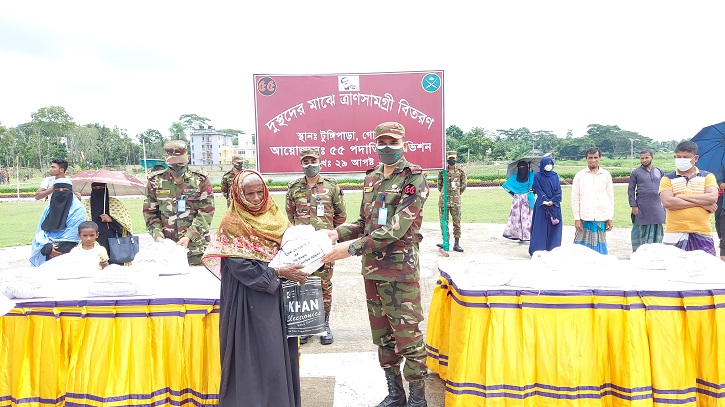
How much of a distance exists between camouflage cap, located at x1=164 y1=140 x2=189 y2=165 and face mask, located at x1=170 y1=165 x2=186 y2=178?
1.8 inches

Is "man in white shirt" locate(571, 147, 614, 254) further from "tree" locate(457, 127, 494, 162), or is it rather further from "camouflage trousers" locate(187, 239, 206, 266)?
"tree" locate(457, 127, 494, 162)

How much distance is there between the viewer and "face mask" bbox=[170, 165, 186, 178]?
4.53m

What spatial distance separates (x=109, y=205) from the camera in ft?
17.8

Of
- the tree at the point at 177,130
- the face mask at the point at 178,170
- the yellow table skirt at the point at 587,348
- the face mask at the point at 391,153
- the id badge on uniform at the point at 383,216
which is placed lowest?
the yellow table skirt at the point at 587,348

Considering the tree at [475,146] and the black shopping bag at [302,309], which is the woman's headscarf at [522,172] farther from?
the tree at [475,146]

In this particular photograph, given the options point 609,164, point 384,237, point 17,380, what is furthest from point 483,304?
point 609,164

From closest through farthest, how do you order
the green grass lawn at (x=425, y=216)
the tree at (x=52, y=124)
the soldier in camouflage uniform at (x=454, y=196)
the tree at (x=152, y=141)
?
1. the soldier in camouflage uniform at (x=454, y=196)
2. the green grass lawn at (x=425, y=216)
3. the tree at (x=52, y=124)
4. the tree at (x=152, y=141)

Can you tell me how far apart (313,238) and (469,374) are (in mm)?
1272

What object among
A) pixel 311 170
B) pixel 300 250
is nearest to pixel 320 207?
pixel 311 170

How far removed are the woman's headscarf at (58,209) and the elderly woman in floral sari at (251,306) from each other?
3.62 m

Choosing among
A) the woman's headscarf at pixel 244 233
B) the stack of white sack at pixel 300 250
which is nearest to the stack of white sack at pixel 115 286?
the woman's headscarf at pixel 244 233

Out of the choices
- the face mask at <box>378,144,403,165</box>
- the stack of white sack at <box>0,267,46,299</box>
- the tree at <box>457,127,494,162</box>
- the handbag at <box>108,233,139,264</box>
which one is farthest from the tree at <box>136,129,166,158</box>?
the face mask at <box>378,144,403,165</box>

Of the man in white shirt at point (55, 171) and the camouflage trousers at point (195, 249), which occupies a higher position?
the man in white shirt at point (55, 171)

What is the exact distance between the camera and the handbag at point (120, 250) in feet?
16.7
